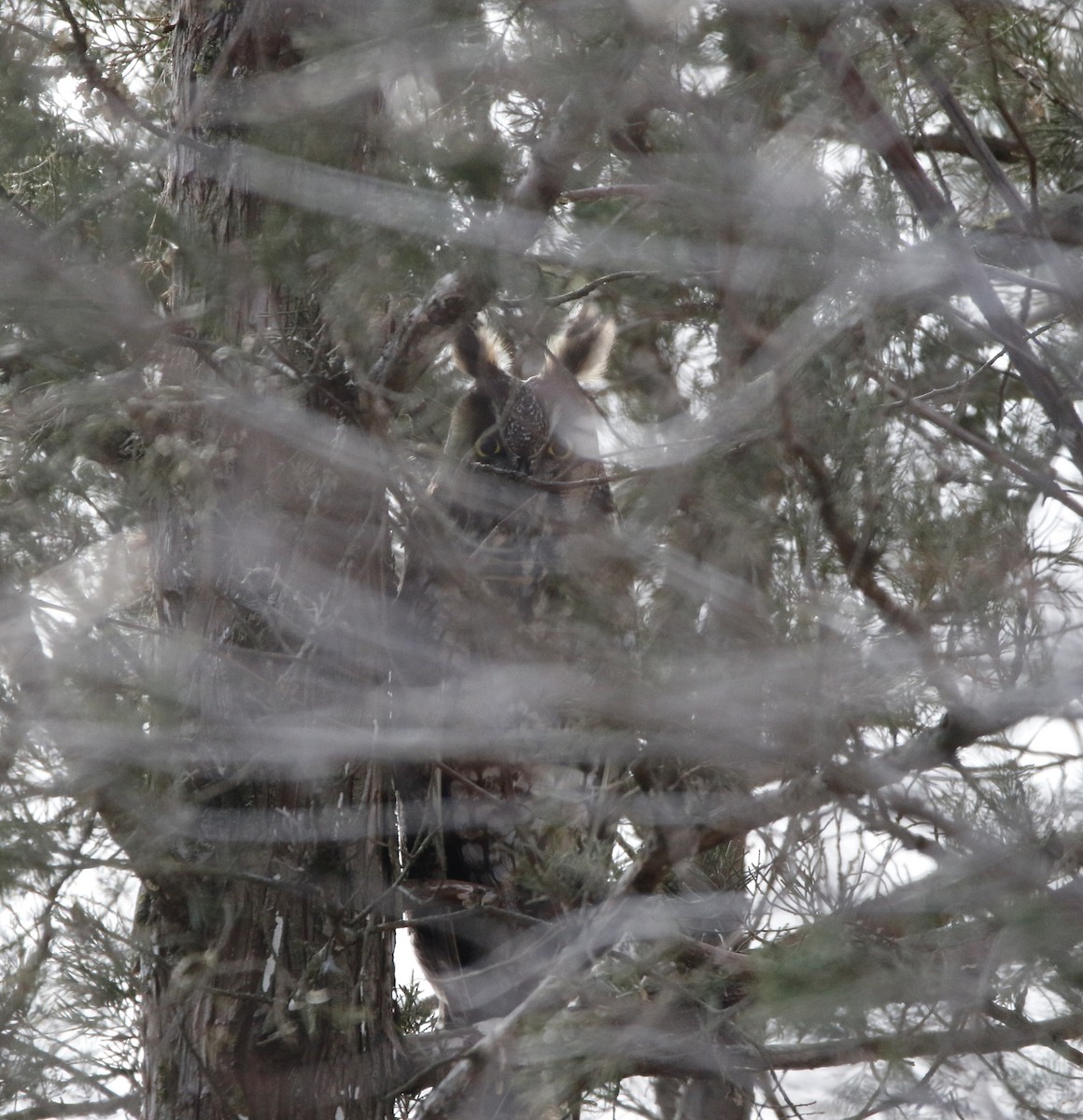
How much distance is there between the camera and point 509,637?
2.52 metres

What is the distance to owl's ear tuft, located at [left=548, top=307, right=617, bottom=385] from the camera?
3.95 m

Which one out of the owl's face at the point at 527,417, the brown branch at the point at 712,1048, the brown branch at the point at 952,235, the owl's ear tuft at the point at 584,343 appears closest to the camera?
the brown branch at the point at 712,1048

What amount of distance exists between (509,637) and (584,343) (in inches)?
68.2

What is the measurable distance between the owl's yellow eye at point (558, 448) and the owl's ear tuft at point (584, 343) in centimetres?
22

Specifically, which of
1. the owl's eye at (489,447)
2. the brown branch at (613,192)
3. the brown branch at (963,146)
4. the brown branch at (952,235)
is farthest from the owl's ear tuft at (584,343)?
the brown branch at (952,235)

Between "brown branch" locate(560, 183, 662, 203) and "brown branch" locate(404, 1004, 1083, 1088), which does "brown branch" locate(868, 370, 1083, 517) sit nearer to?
"brown branch" locate(560, 183, 662, 203)

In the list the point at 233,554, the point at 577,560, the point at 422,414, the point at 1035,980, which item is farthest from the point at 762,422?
the point at 422,414

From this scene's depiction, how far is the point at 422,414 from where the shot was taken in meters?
3.65

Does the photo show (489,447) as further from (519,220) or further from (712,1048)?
(712,1048)

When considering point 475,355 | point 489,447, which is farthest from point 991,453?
point 475,355

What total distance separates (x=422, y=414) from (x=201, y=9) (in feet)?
3.91

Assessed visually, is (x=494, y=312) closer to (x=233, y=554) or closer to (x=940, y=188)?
(x=233, y=554)

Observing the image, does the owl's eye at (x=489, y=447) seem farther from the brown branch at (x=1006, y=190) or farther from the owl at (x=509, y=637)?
the brown branch at (x=1006, y=190)

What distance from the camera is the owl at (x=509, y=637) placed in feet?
8.07
